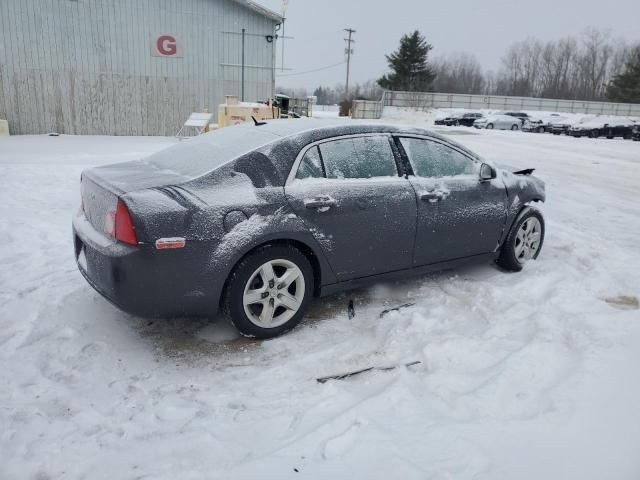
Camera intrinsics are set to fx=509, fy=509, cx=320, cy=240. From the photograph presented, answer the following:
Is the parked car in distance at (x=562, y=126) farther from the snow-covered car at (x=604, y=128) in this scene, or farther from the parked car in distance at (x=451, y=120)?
the parked car in distance at (x=451, y=120)

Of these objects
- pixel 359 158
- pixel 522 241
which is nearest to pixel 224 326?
pixel 359 158

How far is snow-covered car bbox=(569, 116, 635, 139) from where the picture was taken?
94.7 feet

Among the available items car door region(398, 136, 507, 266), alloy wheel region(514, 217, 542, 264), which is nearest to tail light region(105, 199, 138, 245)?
car door region(398, 136, 507, 266)

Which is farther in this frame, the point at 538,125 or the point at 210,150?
the point at 538,125

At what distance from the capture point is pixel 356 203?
3904mm

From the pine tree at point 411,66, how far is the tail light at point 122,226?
2260 inches

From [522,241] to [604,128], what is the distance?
2892 cm

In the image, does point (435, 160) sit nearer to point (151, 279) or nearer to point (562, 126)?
point (151, 279)

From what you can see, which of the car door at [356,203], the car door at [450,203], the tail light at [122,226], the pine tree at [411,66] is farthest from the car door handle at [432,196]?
the pine tree at [411,66]

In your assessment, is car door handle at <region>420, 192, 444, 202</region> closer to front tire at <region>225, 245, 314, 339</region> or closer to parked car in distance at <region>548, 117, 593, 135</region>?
front tire at <region>225, 245, 314, 339</region>

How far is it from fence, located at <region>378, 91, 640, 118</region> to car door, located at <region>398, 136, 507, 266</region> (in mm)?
43950

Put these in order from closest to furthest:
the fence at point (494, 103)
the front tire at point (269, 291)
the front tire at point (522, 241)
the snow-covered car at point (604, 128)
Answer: the front tire at point (269, 291) → the front tire at point (522, 241) → the snow-covered car at point (604, 128) → the fence at point (494, 103)

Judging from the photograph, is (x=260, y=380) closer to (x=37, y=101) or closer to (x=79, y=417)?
(x=79, y=417)

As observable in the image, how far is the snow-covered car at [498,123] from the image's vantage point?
34125mm
